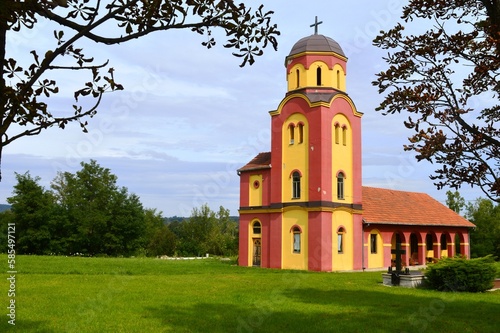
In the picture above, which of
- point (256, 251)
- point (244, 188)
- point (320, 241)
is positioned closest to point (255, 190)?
point (244, 188)

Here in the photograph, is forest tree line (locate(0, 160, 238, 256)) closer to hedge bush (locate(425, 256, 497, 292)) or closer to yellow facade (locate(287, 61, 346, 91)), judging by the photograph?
yellow facade (locate(287, 61, 346, 91))

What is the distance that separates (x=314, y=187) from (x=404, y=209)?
34.0ft

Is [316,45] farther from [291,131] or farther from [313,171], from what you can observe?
[313,171]

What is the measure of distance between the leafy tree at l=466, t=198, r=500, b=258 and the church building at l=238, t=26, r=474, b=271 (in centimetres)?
1290

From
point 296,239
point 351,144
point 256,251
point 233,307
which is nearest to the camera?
point 233,307

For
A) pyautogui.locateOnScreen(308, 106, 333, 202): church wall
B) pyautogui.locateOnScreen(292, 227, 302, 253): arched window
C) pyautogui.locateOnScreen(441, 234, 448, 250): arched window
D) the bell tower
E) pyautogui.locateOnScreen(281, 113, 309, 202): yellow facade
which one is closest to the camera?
pyautogui.locateOnScreen(308, 106, 333, 202): church wall

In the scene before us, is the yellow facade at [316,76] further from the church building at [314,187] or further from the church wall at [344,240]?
the church wall at [344,240]

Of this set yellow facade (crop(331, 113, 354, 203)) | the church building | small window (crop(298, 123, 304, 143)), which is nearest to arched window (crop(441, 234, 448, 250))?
the church building

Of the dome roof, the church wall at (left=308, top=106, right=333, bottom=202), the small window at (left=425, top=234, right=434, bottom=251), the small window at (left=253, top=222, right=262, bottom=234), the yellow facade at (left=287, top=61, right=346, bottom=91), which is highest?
the dome roof

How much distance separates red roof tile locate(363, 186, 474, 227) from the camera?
31891 millimetres

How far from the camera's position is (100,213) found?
53.5m

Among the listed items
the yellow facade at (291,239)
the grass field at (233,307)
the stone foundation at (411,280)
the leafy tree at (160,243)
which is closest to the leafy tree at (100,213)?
the leafy tree at (160,243)

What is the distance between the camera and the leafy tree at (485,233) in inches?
1651

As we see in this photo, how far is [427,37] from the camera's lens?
871cm
